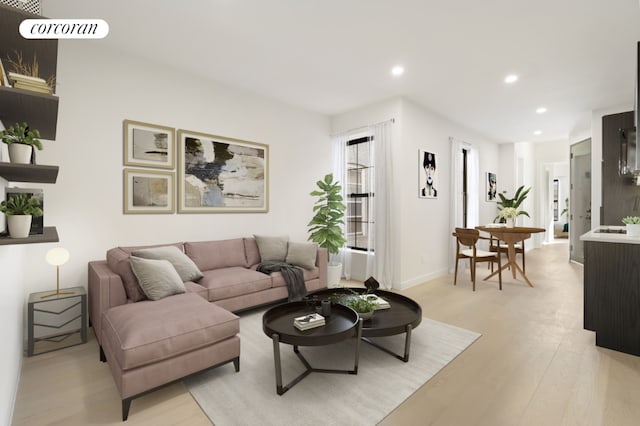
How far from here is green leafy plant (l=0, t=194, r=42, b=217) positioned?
1378 mm

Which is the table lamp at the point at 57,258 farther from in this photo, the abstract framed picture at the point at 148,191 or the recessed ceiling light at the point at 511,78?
the recessed ceiling light at the point at 511,78

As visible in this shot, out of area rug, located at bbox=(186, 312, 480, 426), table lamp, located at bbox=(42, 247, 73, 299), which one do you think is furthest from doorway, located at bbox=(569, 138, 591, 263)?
table lamp, located at bbox=(42, 247, 73, 299)

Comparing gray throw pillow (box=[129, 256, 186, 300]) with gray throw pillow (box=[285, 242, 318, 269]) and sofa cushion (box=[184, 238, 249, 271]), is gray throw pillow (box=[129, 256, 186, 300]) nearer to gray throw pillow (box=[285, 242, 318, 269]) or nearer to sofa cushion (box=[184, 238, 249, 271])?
sofa cushion (box=[184, 238, 249, 271])

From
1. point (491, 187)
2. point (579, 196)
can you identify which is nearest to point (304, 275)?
point (491, 187)

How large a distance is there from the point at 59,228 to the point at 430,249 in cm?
490

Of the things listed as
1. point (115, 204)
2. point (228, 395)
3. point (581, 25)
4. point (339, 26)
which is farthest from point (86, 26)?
point (581, 25)

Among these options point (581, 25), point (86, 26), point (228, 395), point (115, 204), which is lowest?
point (228, 395)

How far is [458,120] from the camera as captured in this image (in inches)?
220

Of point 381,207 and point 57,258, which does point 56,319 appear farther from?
point 381,207

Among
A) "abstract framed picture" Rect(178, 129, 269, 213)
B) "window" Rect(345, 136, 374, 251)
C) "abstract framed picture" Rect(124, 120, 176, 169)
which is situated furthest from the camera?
"window" Rect(345, 136, 374, 251)

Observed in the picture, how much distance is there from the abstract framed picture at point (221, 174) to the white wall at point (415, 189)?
5.93 feet

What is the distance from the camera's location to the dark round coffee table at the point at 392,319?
2.32 m

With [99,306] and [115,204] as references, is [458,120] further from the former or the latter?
[99,306]

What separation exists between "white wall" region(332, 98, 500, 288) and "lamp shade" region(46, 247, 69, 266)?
3.86 meters
